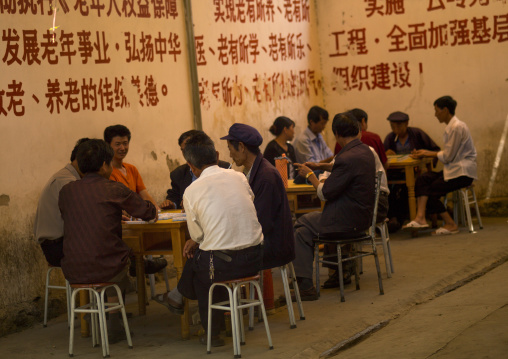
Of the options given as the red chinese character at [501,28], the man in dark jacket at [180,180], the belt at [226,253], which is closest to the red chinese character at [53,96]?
the man in dark jacket at [180,180]

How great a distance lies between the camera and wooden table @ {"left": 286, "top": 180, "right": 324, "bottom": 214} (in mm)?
7348

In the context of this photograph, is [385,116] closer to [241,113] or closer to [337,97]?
[337,97]

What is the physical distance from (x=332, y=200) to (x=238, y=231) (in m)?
1.60

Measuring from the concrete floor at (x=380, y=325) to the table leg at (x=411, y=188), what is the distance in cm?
169

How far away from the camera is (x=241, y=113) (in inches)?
361

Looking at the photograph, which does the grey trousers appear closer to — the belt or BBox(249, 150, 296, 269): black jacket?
BBox(249, 150, 296, 269): black jacket

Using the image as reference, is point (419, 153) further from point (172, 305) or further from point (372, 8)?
point (172, 305)

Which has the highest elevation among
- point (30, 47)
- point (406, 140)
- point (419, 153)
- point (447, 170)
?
point (30, 47)

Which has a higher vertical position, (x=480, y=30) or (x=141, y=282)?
(x=480, y=30)

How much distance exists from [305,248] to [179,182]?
3.86ft

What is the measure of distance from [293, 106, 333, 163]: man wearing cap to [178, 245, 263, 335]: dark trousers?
397 cm

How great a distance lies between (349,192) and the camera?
20.9ft

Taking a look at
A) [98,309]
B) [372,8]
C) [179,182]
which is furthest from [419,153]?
[98,309]

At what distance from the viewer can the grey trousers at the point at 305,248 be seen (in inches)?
255
